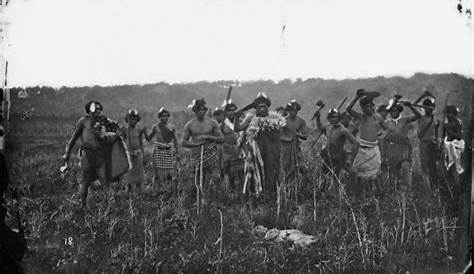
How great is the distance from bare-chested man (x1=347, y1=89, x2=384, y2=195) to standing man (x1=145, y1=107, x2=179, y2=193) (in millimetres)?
1959

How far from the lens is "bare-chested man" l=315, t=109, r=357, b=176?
5777 mm

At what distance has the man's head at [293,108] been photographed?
5699mm

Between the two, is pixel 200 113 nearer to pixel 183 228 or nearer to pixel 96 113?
pixel 96 113

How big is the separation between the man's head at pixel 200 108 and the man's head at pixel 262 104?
1.75 feet

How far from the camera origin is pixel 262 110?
568 centimetres

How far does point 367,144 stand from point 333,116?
0.49 metres

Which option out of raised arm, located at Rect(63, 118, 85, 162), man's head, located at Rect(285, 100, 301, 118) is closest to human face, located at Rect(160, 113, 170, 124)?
raised arm, located at Rect(63, 118, 85, 162)

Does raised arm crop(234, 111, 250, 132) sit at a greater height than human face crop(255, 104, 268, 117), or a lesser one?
lesser

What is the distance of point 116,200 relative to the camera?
18.0ft

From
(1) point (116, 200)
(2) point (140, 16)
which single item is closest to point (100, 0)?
(2) point (140, 16)

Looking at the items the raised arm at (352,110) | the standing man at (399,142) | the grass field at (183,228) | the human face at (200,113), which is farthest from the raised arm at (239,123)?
the standing man at (399,142)

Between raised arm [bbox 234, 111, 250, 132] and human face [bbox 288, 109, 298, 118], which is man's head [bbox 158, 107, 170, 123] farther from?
human face [bbox 288, 109, 298, 118]

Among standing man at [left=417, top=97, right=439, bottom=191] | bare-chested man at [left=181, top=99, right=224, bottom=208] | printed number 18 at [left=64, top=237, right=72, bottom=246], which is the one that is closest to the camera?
printed number 18 at [left=64, top=237, right=72, bottom=246]

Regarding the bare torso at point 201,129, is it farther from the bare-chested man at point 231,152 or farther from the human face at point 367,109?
the human face at point 367,109
